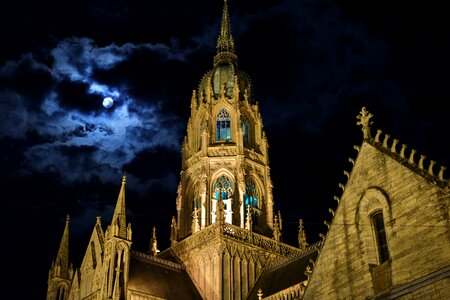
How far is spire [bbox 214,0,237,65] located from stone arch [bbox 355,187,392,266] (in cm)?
3867

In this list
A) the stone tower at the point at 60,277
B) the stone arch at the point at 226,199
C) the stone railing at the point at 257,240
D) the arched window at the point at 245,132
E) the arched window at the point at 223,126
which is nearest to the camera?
the stone tower at the point at 60,277

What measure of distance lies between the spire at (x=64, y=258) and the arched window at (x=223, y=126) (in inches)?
574

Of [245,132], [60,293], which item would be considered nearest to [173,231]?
[60,293]

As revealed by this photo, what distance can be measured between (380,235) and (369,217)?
0.76m

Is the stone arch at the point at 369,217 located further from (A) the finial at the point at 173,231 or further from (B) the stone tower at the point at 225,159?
(A) the finial at the point at 173,231

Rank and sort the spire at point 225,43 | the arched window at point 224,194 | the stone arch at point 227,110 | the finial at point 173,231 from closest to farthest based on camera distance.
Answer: the arched window at point 224,194
the finial at point 173,231
the stone arch at point 227,110
the spire at point 225,43

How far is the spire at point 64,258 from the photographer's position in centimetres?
4494

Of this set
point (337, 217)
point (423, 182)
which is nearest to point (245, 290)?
point (337, 217)

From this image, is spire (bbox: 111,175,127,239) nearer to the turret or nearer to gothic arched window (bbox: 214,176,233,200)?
the turret

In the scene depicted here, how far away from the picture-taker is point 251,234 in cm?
4584

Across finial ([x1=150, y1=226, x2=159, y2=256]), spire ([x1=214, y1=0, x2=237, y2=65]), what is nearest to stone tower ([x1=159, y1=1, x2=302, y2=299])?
spire ([x1=214, y1=0, x2=237, y2=65])

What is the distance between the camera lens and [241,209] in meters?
47.6

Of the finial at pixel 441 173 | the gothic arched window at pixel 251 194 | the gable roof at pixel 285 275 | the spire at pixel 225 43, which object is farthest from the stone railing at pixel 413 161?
the spire at pixel 225 43

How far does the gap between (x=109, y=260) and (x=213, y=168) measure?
45.4ft
